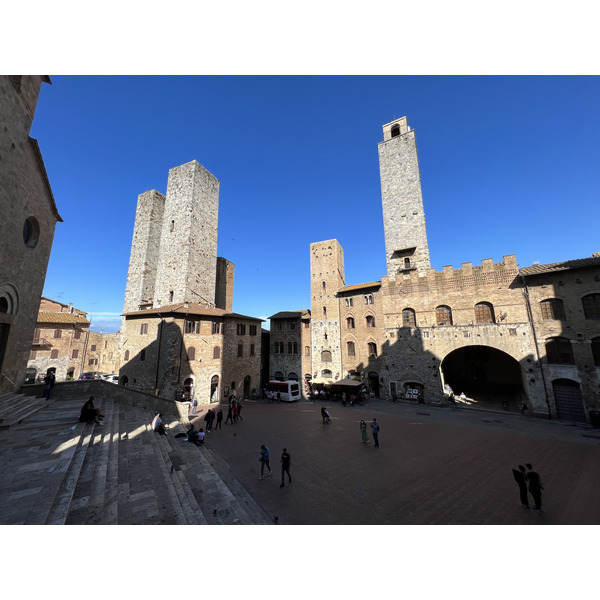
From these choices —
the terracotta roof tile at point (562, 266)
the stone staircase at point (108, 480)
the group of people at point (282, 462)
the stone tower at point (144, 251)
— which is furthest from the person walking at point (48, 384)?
the terracotta roof tile at point (562, 266)

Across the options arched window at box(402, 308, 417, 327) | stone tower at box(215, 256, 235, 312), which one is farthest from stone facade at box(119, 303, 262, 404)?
arched window at box(402, 308, 417, 327)

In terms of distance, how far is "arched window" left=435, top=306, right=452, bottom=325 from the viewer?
22.0 metres

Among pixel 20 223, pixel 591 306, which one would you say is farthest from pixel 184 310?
pixel 591 306

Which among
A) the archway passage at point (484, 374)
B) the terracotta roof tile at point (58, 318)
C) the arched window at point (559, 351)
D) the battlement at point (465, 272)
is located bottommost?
the archway passage at point (484, 374)

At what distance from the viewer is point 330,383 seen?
2575 centimetres

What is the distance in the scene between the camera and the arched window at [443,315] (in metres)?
22.0

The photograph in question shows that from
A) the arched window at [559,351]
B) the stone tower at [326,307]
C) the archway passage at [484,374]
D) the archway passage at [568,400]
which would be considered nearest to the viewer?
the archway passage at [568,400]

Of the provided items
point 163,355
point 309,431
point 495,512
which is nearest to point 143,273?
point 163,355

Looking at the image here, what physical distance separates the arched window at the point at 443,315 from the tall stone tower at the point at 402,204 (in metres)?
4.01

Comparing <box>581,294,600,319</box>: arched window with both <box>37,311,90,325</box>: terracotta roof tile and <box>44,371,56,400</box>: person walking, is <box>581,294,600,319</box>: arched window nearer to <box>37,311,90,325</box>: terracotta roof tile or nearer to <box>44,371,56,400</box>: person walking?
<box>44,371,56,400</box>: person walking

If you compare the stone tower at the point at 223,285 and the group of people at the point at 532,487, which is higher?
the stone tower at the point at 223,285

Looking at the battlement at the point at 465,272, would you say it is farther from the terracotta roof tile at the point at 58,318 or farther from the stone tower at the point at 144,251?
the terracotta roof tile at the point at 58,318

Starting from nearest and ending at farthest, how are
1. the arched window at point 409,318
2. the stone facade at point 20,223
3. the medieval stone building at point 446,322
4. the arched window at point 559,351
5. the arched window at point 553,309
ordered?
the stone facade at point 20,223
the medieval stone building at point 446,322
the arched window at point 559,351
the arched window at point 553,309
the arched window at point 409,318

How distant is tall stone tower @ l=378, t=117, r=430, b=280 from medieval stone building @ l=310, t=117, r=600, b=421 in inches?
4.2
